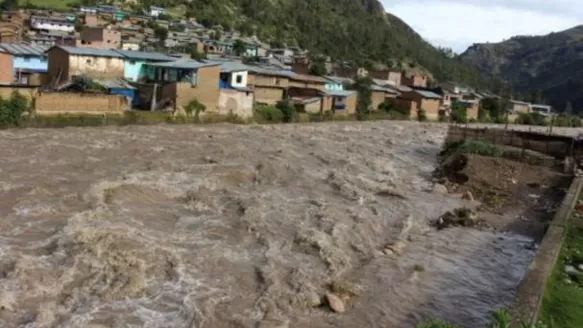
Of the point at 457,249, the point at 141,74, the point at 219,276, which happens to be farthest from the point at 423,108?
the point at 219,276

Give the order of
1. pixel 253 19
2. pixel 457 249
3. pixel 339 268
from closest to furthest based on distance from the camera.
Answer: pixel 339 268 → pixel 457 249 → pixel 253 19

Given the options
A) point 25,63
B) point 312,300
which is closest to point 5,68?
point 25,63

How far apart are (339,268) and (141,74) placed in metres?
31.8

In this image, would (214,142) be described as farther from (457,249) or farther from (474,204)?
(457,249)

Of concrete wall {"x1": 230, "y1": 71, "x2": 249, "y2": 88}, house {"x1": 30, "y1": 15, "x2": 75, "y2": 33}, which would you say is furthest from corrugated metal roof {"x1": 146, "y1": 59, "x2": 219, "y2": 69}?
house {"x1": 30, "y1": 15, "x2": 75, "y2": 33}

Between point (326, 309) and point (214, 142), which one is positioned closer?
point (326, 309)

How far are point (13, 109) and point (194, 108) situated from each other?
11273mm

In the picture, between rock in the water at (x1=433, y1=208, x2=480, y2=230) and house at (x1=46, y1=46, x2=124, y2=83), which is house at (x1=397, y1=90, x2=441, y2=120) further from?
rock in the water at (x1=433, y1=208, x2=480, y2=230)

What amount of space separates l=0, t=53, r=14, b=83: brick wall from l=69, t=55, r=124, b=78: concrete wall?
402 centimetres

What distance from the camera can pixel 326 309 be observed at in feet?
29.3

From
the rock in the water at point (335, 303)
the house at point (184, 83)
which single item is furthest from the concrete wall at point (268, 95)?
the rock in the water at point (335, 303)

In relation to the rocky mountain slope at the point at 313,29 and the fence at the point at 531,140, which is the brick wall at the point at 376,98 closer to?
the fence at the point at 531,140

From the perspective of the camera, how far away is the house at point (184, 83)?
35.1 meters

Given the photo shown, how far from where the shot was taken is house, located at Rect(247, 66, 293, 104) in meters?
44.4
